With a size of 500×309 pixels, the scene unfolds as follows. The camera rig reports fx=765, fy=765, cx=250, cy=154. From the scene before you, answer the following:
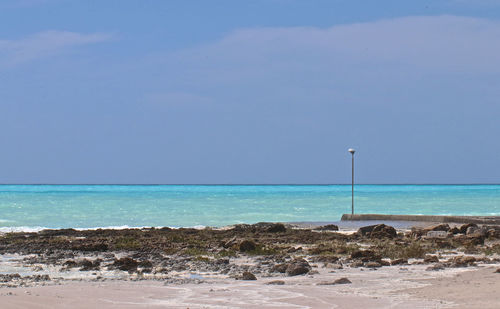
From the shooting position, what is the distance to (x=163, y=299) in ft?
38.6

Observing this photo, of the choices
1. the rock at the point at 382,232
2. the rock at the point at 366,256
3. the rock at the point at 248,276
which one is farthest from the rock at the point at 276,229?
the rock at the point at 248,276

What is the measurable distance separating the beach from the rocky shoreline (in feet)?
0.11

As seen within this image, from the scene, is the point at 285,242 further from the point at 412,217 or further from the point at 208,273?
→ the point at 412,217

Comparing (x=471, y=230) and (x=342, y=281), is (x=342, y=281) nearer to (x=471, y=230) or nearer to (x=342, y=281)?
(x=342, y=281)

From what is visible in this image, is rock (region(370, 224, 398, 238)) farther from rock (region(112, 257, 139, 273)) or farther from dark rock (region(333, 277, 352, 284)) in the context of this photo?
dark rock (region(333, 277, 352, 284))

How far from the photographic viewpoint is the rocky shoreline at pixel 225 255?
15.3m

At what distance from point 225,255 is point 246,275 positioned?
18.1 ft

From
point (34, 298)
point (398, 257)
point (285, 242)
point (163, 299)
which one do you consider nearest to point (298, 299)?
point (163, 299)

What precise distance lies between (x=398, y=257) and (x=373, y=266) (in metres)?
2.08

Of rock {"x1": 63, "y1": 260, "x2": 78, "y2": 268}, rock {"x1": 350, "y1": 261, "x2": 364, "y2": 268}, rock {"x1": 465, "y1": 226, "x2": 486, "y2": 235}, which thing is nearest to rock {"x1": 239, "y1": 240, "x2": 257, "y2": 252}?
rock {"x1": 350, "y1": 261, "x2": 364, "y2": 268}

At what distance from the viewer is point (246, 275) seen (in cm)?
1436

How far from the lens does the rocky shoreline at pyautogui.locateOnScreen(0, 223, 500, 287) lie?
50.1 ft

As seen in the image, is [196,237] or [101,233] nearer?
[196,237]

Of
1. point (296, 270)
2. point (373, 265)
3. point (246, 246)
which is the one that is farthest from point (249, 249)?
point (296, 270)
